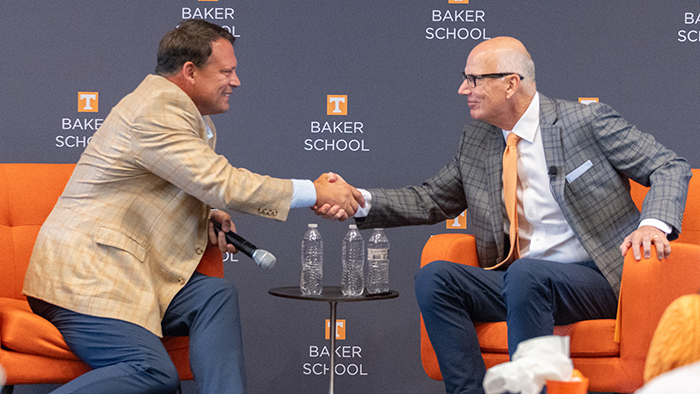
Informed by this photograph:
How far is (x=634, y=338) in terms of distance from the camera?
6.71 feet

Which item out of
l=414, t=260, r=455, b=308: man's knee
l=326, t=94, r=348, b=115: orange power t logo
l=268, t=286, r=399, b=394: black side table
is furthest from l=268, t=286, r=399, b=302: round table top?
l=326, t=94, r=348, b=115: orange power t logo

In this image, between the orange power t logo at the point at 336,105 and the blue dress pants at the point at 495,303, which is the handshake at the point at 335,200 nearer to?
the blue dress pants at the point at 495,303

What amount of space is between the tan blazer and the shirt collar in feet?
2.96

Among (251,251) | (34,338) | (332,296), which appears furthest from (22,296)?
(332,296)

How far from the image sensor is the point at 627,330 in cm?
206

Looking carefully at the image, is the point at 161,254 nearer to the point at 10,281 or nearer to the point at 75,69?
the point at 10,281

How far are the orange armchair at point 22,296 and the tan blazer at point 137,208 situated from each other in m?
0.11

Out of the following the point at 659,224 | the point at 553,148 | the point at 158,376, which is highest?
the point at 553,148

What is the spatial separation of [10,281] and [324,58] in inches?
63.5

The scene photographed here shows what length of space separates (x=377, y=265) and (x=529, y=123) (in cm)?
87

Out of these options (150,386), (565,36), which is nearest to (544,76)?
(565,36)

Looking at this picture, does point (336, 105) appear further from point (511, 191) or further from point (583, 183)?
point (583, 183)

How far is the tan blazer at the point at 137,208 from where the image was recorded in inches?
80.0

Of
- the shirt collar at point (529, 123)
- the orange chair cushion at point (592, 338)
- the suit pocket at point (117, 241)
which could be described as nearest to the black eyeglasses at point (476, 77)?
the shirt collar at point (529, 123)
